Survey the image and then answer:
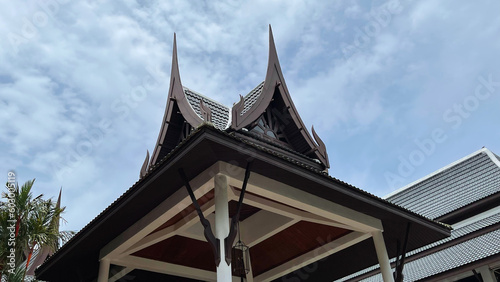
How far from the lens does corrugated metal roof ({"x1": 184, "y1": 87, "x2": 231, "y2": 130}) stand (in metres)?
12.0

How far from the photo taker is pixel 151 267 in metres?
10.8

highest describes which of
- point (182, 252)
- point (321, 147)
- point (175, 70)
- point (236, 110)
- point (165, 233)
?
point (175, 70)

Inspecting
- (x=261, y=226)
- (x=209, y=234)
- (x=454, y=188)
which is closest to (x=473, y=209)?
(x=454, y=188)

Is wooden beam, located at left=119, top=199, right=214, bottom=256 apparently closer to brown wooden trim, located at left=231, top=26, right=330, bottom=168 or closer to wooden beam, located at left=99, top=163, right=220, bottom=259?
wooden beam, located at left=99, top=163, right=220, bottom=259

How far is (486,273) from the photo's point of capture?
1430 centimetres

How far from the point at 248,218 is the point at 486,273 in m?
8.29

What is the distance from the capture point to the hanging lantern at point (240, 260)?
9828 millimetres

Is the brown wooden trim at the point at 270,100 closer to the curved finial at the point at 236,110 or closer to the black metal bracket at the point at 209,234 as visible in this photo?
the curved finial at the point at 236,110

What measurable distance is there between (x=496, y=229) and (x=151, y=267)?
11965 mm

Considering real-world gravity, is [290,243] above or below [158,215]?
above

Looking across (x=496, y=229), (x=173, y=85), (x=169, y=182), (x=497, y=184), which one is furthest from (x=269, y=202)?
(x=497, y=184)

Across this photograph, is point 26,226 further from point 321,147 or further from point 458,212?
point 458,212

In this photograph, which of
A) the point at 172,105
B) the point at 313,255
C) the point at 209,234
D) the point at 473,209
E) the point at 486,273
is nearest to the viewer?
the point at 209,234

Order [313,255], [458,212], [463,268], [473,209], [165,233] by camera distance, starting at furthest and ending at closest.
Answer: [458,212], [473,209], [463,268], [313,255], [165,233]
